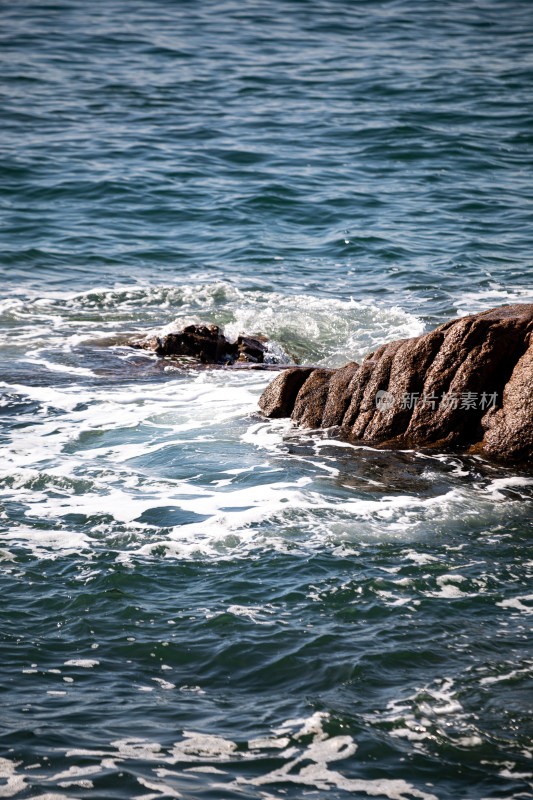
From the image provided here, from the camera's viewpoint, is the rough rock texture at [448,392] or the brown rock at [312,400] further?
the brown rock at [312,400]

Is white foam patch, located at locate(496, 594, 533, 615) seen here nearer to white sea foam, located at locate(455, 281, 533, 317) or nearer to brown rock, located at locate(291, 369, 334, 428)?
brown rock, located at locate(291, 369, 334, 428)

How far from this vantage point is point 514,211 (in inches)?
634

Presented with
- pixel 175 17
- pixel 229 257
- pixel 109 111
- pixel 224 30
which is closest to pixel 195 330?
pixel 229 257

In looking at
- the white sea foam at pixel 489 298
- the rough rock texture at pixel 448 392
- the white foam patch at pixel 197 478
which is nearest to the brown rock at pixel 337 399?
the rough rock texture at pixel 448 392

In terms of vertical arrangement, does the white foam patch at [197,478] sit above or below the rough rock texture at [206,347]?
below

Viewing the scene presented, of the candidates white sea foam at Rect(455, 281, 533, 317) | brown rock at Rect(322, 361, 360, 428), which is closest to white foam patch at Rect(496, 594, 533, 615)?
brown rock at Rect(322, 361, 360, 428)

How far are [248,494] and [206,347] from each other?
13.9 ft

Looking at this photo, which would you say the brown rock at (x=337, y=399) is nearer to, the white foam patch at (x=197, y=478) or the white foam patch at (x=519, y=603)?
the white foam patch at (x=197, y=478)

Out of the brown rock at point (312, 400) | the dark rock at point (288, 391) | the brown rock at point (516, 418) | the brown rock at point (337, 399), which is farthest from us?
the dark rock at point (288, 391)

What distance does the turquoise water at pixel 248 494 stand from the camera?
381 cm

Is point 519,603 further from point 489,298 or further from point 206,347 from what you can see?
point 489,298

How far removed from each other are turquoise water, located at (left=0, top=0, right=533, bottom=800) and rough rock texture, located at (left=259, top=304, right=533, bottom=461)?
0.35 meters

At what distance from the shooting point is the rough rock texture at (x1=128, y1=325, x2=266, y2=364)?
1038 centimetres

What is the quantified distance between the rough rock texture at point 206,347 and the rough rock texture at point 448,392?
267 centimetres
